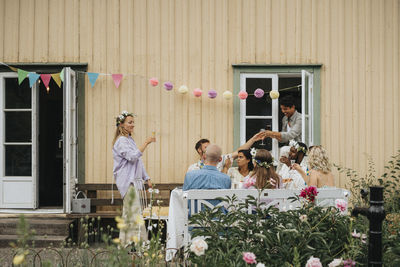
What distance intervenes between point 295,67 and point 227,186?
3.00 meters

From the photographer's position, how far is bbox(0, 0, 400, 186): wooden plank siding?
6996 millimetres

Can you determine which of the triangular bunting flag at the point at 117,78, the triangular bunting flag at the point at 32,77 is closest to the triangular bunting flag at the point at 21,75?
the triangular bunting flag at the point at 32,77

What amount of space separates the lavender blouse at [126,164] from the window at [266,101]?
1.64 meters

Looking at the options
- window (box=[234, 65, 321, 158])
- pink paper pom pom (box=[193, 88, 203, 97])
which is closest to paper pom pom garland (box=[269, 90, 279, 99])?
window (box=[234, 65, 321, 158])

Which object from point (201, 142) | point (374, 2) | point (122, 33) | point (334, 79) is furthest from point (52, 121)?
point (374, 2)

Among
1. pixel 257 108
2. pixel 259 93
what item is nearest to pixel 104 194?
pixel 257 108

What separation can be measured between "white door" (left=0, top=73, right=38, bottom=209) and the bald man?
3.52 meters

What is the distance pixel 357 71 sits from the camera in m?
7.00

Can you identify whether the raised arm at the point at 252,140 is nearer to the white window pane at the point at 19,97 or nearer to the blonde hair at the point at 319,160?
the blonde hair at the point at 319,160

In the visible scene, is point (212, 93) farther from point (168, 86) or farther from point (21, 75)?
point (21, 75)

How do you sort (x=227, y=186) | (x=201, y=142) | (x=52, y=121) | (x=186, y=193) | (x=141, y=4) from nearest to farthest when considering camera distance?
1. (x=186, y=193)
2. (x=227, y=186)
3. (x=201, y=142)
4. (x=141, y=4)
5. (x=52, y=121)

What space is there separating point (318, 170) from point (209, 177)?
136 centimetres

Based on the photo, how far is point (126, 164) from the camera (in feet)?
20.3

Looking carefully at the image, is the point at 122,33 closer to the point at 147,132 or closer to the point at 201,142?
the point at 147,132
